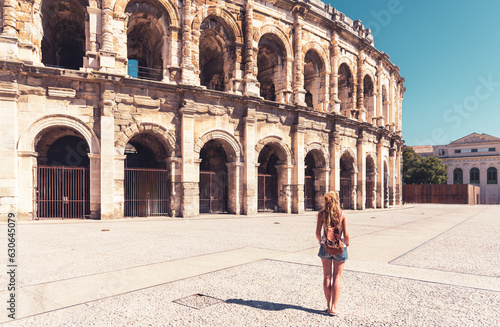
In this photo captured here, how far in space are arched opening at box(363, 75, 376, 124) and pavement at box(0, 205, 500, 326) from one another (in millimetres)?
18359

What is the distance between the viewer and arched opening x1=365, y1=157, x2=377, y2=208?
2422 centimetres

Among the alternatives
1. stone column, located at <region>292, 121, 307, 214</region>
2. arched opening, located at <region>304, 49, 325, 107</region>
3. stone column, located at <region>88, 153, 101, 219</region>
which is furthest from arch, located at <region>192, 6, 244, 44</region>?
stone column, located at <region>88, 153, 101, 219</region>

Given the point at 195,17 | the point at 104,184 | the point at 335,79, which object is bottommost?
the point at 104,184

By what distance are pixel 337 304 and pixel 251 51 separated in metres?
14.2

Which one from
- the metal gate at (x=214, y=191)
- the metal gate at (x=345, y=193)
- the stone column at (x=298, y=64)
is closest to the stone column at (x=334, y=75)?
the stone column at (x=298, y=64)

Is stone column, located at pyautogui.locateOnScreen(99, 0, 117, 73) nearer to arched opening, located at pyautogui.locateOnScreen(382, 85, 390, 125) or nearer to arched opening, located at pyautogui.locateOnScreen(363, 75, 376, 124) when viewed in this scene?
arched opening, located at pyautogui.locateOnScreen(363, 75, 376, 124)

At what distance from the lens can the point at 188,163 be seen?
14.0m

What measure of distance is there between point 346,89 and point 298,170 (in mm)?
8169

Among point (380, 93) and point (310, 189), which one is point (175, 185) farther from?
point (380, 93)

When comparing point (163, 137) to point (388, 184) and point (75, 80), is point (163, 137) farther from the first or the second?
point (388, 184)

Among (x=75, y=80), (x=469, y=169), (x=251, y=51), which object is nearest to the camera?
(x=75, y=80)

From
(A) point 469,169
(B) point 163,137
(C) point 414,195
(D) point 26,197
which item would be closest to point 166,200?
(B) point 163,137

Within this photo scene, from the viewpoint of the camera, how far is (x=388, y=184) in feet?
88.3

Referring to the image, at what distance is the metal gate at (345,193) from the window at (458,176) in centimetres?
4056
